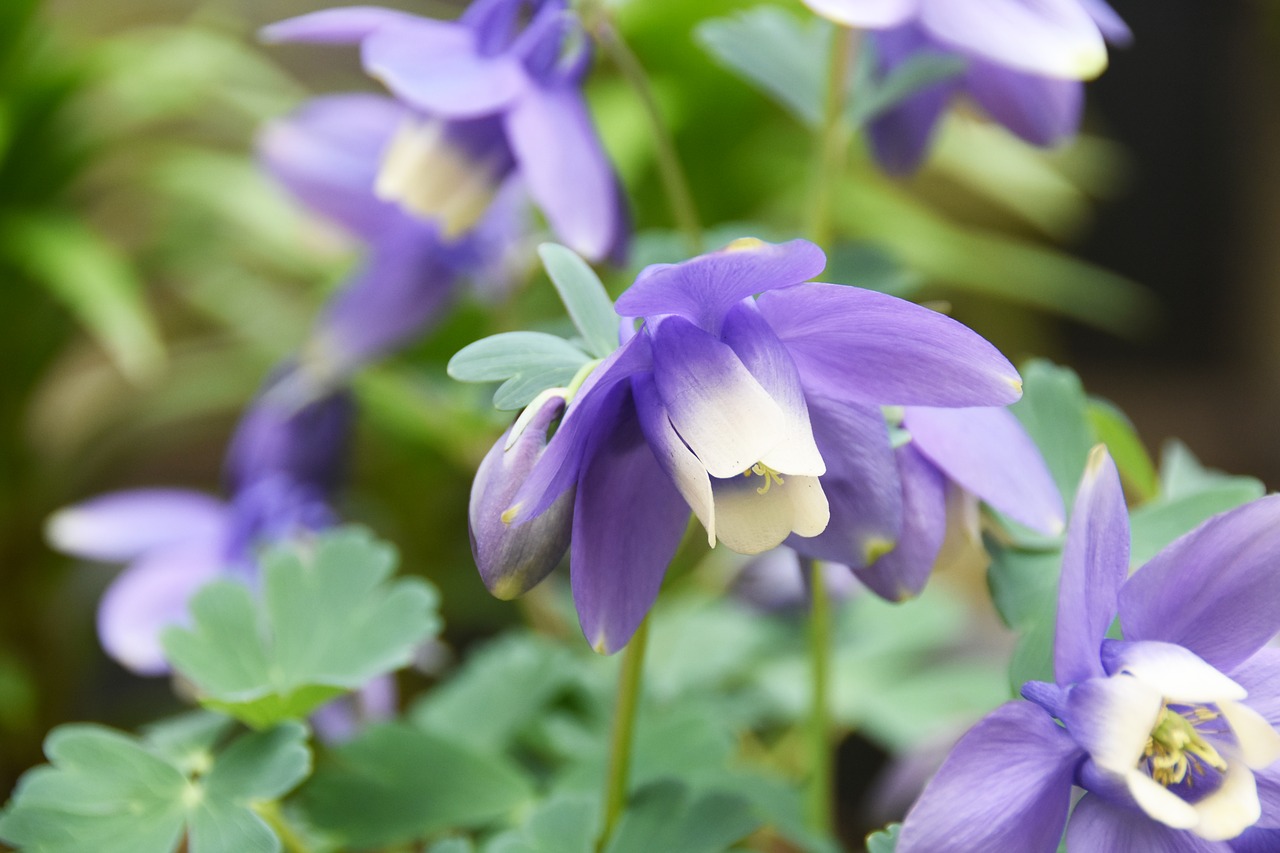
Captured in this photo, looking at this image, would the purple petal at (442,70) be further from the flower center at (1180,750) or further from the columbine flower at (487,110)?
the flower center at (1180,750)

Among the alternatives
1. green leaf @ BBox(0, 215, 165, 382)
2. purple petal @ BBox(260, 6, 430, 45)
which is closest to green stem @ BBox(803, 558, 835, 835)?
purple petal @ BBox(260, 6, 430, 45)

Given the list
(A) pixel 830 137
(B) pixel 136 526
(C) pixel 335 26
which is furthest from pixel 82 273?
(A) pixel 830 137

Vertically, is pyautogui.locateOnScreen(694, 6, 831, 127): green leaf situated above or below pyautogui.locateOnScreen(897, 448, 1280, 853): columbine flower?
above

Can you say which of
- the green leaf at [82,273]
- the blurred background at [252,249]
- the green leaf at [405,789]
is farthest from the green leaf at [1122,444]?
the green leaf at [82,273]

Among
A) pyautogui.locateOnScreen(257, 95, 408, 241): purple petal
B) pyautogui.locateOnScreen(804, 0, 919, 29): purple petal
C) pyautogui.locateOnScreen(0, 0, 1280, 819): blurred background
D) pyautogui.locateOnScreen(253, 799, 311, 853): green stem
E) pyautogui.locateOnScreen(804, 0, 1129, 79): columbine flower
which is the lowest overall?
pyautogui.locateOnScreen(0, 0, 1280, 819): blurred background

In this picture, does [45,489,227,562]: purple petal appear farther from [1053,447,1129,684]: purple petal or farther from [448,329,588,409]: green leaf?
[1053,447,1129,684]: purple petal

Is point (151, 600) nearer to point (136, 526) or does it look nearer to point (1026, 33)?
point (136, 526)
